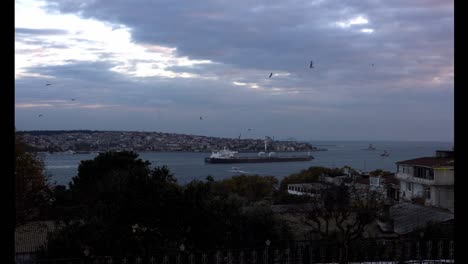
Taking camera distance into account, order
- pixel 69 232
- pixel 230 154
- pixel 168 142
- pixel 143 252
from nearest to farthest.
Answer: pixel 143 252 → pixel 69 232 → pixel 230 154 → pixel 168 142

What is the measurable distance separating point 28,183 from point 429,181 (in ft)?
47.1

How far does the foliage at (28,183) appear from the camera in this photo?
1139cm

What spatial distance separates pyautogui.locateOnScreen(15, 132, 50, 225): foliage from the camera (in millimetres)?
11391

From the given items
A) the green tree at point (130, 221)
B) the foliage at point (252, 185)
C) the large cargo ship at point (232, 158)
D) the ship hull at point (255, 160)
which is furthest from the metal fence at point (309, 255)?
the large cargo ship at point (232, 158)

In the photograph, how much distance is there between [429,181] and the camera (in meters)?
19.0

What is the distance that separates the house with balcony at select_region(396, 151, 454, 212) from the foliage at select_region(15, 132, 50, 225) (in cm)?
1266

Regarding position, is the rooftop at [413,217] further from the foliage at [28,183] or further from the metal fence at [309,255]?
the foliage at [28,183]

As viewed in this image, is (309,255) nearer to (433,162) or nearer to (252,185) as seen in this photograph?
(433,162)

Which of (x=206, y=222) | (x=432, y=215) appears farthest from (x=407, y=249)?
(x=432, y=215)

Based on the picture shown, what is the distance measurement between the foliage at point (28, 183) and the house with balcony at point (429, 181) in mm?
12660

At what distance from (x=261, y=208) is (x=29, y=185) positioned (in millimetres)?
5697

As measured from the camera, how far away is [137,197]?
973cm

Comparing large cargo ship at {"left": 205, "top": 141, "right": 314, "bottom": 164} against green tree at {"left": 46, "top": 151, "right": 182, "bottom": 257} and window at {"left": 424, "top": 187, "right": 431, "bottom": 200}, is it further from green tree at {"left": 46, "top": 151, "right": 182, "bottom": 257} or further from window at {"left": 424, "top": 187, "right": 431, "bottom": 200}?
green tree at {"left": 46, "top": 151, "right": 182, "bottom": 257}
